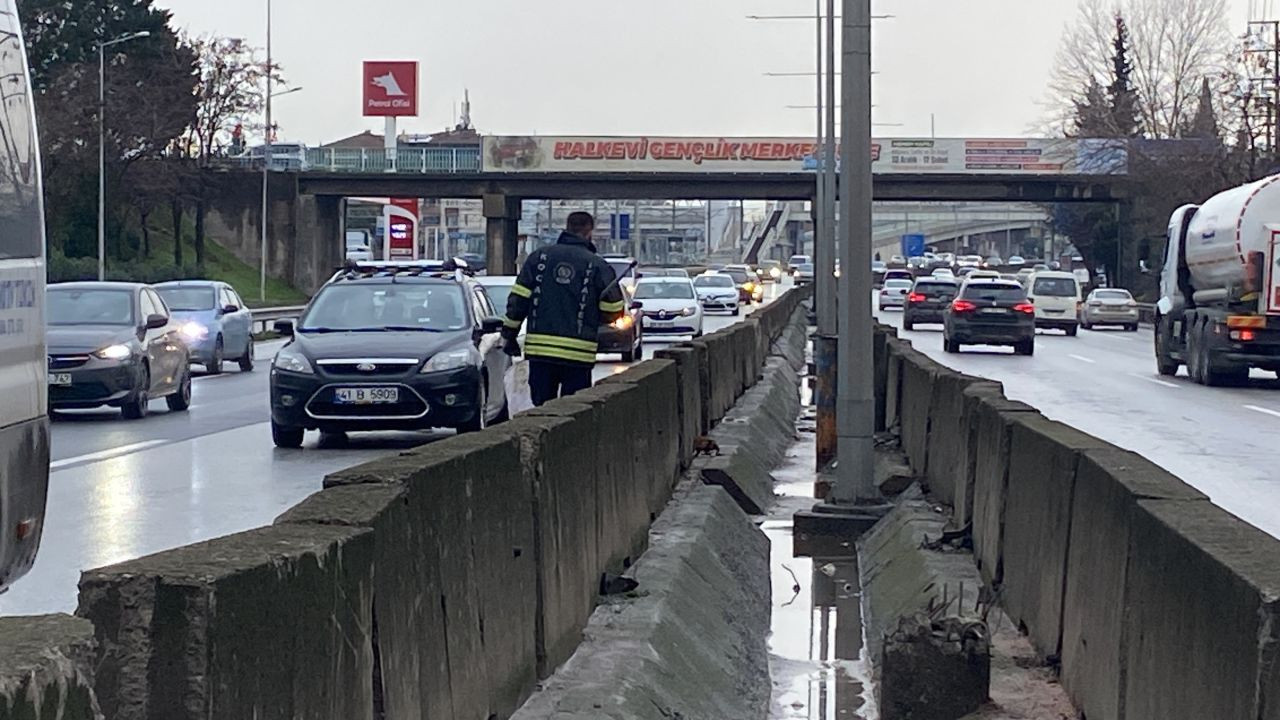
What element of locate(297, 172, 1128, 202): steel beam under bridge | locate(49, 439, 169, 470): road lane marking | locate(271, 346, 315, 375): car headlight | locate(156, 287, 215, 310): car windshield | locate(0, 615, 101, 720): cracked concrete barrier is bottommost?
locate(49, 439, 169, 470): road lane marking

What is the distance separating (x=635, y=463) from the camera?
37.0ft

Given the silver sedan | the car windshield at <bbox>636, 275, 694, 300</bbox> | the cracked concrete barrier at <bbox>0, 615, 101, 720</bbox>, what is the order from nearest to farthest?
the cracked concrete barrier at <bbox>0, 615, 101, 720</bbox>
the car windshield at <bbox>636, 275, 694, 300</bbox>
the silver sedan

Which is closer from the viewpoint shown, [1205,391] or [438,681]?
[438,681]

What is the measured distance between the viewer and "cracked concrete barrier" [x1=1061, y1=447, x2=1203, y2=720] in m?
6.69

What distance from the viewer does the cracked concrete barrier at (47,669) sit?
294cm

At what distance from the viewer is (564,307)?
520 inches

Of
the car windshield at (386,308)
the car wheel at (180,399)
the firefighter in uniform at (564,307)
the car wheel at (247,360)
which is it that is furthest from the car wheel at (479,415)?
the car wheel at (247,360)

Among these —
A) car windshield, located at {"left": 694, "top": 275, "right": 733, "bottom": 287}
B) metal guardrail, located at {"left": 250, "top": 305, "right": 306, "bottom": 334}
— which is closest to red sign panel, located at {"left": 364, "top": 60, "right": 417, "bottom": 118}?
car windshield, located at {"left": 694, "top": 275, "right": 733, "bottom": 287}

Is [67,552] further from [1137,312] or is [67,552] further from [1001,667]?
[1137,312]

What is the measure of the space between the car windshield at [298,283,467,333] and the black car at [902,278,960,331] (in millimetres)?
39135

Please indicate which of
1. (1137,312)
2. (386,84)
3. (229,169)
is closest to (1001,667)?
(1137,312)

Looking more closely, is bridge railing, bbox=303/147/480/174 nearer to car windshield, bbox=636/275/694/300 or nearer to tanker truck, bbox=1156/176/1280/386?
car windshield, bbox=636/275/694/300

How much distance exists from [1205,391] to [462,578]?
25.4 meters

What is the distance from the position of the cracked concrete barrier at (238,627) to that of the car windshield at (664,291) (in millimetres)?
41784
